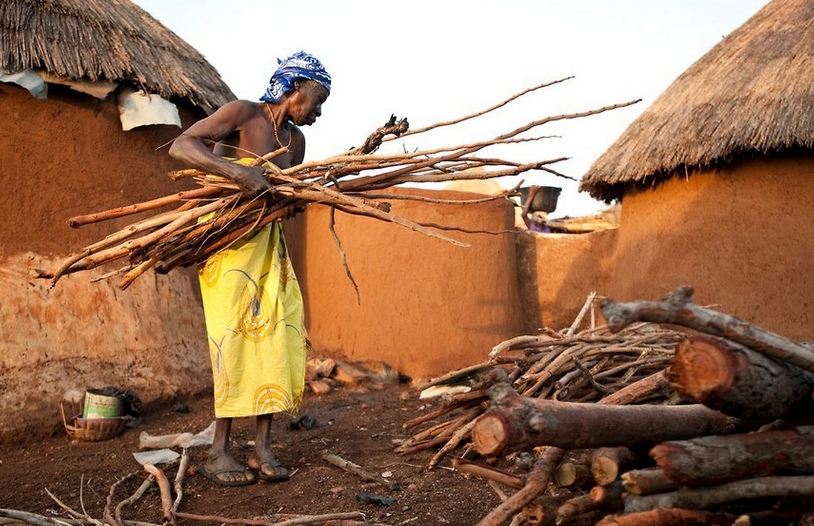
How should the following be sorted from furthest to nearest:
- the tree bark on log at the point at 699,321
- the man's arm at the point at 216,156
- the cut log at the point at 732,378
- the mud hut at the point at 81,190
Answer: the mud hut at the point at 81,190 → the man's arm at the point at 216,156 → the cut log at the point at 732,378 → the tree bark on log at the point at 699,321

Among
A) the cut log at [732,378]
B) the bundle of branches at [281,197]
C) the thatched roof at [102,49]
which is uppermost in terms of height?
the thatched roof at [102,49]

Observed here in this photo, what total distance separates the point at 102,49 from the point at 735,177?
437 cm

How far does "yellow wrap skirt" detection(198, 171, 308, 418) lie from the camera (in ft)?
10.9

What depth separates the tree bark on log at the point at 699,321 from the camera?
1533 mm

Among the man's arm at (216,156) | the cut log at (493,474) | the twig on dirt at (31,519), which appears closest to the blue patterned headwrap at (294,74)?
the man's arm at (216,156)

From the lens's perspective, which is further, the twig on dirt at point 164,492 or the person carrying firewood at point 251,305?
the person carrying firewood at point 251,305

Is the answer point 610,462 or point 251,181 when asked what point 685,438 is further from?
point 251,181

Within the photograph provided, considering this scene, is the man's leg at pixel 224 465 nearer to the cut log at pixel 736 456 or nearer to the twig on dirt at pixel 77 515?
the twig on dirt at pixel 77 515

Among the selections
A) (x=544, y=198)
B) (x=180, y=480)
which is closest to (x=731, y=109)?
(x=544, y=198)

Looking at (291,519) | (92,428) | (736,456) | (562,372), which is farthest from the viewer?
Answer: (92,428)

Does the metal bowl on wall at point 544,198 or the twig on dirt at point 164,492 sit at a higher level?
the metal bowl on wall at point 544,198

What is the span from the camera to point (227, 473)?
3295 millimetres

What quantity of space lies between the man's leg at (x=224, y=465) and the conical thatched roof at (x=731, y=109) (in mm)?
4038

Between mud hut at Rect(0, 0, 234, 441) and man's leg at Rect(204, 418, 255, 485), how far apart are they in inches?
61.7
